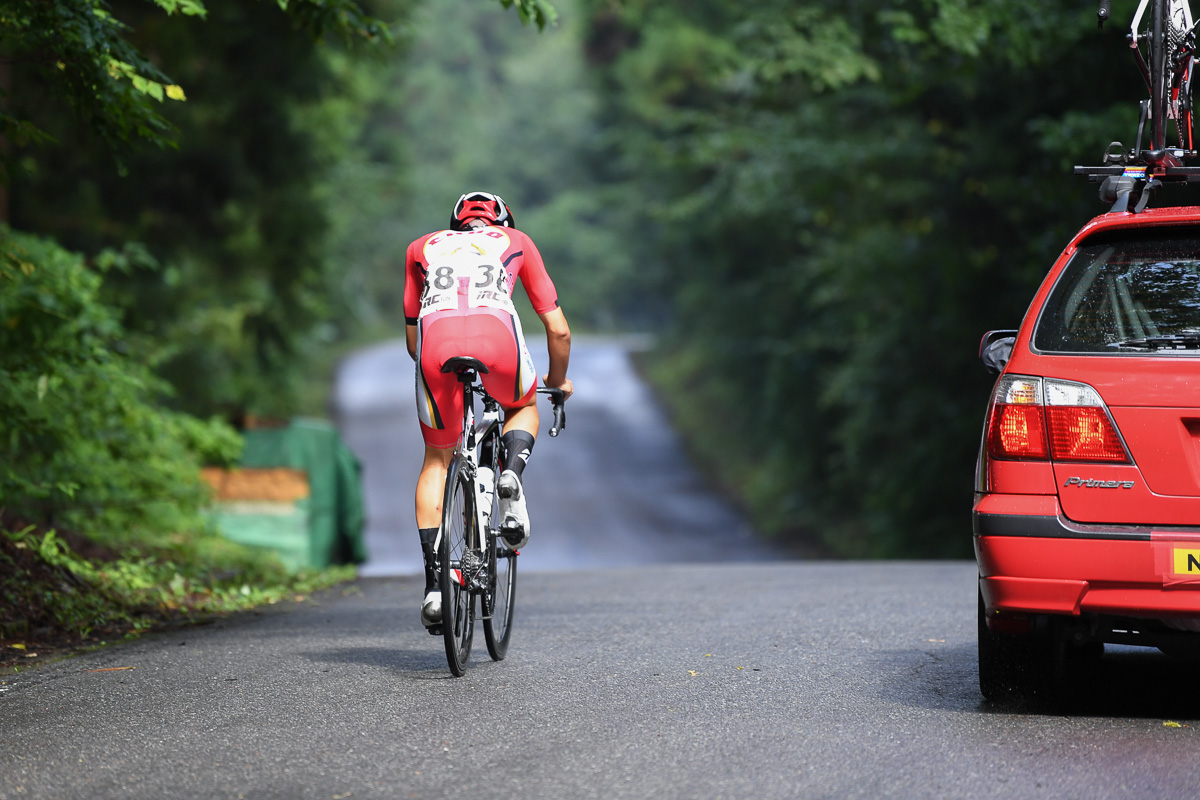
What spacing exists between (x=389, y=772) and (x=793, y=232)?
1053 inches

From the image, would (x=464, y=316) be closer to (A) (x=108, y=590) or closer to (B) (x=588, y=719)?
(B) (x=588, y=719)

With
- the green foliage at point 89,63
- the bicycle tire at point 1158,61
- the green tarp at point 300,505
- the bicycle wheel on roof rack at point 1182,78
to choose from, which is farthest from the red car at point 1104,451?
the green tarp at point 300,505

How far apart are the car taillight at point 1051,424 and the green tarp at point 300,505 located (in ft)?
39.5

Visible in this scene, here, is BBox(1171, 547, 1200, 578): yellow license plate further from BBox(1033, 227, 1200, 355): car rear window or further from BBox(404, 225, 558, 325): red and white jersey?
BBox(404, 225, 558, 325): red and white jersey

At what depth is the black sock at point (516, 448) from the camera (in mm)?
6461

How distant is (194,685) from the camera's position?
19.8ft

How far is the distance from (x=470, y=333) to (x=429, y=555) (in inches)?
36.8

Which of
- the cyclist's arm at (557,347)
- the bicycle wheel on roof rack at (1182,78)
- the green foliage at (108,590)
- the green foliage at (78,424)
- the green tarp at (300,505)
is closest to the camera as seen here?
the cyclist's arm at (557,347)

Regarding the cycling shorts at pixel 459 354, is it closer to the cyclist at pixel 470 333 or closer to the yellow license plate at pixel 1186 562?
the cyclist at pixel 470 333

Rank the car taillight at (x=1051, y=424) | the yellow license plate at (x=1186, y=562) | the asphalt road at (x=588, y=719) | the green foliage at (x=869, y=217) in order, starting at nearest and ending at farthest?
the asphalt road at (x=588, y=719) < the yellow license plate at (x=1186, y=562) < the car taillight at (x=1051, y=424) < the green foliage at (x=869, y=217)

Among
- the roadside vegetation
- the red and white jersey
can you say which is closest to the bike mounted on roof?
the red and white jersey

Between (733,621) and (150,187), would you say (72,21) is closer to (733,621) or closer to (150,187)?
(733,621)

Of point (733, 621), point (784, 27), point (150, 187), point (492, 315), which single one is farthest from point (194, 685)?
point (150, 187)

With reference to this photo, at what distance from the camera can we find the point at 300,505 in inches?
651
